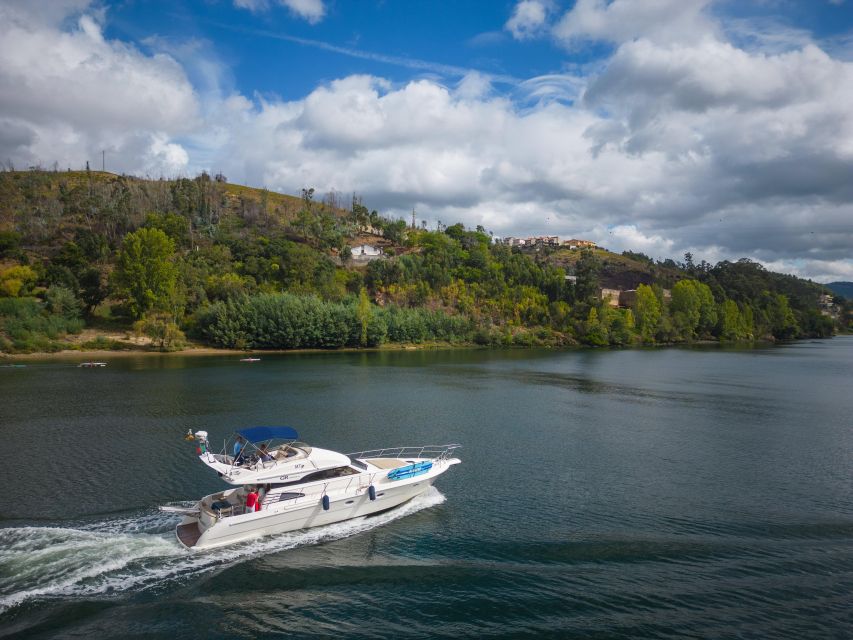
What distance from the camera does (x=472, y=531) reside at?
27141 mm

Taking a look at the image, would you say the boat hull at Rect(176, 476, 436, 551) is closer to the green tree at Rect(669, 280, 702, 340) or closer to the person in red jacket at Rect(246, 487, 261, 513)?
the person in red jacket at Rect(246, 487, 261, 513)

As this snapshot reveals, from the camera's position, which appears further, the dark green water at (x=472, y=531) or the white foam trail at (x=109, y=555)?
the white foam trail at (x=109, y=555)

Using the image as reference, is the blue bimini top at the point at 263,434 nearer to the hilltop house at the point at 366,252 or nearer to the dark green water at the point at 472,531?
the dark green water at the point at 472,531

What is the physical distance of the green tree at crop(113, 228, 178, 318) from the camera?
356 feet

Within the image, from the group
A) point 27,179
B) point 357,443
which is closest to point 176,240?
point 27,179

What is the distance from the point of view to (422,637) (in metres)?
19.1

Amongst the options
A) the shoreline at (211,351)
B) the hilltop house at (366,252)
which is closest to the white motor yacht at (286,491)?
the shoreline at (211,351)

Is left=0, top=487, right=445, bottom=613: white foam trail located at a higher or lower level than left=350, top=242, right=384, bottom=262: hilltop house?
lower

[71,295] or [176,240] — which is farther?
[176,240]

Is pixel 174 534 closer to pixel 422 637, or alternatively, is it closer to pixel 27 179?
pixel 422 637

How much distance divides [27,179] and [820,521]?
723 ft

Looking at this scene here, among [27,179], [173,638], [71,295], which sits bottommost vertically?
[173,638]

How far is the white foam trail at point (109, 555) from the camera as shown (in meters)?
21.8

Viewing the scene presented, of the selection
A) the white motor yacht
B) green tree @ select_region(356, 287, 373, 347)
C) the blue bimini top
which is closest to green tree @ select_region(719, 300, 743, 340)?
green tree @ select_region(356, 287, 373, 347)
